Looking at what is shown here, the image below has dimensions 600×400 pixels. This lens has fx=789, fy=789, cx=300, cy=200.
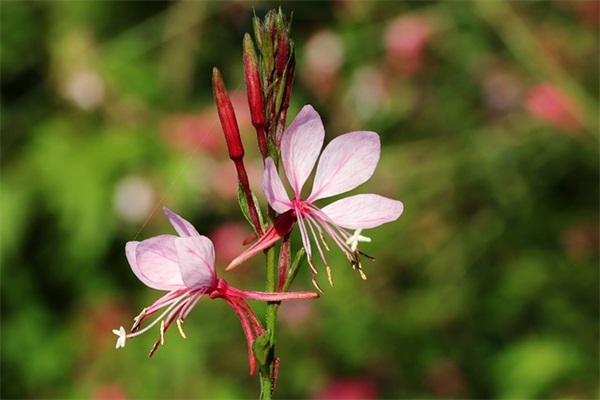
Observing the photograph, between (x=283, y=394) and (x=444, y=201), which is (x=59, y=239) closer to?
(x=283, y=394)

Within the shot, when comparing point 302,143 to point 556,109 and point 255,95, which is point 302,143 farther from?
point 556,109

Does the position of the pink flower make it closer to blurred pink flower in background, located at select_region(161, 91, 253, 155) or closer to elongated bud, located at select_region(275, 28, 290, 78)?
elongated bud, located at select_region(275, 28, 290, 78)

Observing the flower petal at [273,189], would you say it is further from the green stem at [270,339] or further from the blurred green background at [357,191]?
the blurred green background at [357,191]

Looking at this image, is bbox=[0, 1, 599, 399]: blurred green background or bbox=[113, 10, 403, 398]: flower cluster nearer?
bbox=[113, 10, 403, 398]: flower cluster

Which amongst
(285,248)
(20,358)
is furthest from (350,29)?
(285,248)

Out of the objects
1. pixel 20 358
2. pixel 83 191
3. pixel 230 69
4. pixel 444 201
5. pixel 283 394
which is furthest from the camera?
pixel 230 69

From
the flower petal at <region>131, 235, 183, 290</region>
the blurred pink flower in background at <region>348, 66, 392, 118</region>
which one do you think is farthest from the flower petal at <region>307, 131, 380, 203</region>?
the blurred pink flower in background at <region>348, 66, 392, 118</region>

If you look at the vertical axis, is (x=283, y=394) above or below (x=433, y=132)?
below
